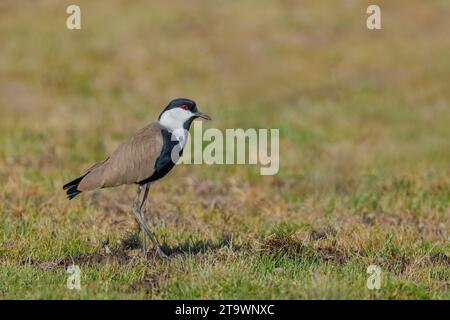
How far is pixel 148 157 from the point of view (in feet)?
26.6

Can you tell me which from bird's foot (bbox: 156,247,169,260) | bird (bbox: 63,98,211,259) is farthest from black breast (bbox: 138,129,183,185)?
bird's foot (bbox: 156,247,169,260)

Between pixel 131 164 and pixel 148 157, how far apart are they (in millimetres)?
226

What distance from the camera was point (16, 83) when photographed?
73.9ft

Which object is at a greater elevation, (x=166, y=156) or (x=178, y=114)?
(x=178, y=114)

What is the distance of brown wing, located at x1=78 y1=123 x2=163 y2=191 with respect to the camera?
26.6 feet

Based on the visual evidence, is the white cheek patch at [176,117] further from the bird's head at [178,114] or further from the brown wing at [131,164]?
the brown wing at [131,164]

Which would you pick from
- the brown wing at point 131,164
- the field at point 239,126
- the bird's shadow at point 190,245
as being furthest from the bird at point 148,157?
the field at point 239,126

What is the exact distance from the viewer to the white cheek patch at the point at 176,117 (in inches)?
331

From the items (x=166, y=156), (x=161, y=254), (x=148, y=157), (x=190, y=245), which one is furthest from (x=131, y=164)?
(x=190, y=245)

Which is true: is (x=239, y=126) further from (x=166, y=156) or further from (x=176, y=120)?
(x=166, y=156)

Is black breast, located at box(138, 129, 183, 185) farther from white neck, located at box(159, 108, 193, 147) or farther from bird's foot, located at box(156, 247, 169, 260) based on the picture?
bird's foot, located at box(156, 247, 169, 260)

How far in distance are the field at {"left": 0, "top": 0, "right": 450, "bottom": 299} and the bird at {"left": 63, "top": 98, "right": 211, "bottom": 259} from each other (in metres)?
0.74

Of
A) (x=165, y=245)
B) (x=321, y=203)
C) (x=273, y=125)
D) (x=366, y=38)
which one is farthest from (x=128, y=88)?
(x=165, y=245)
